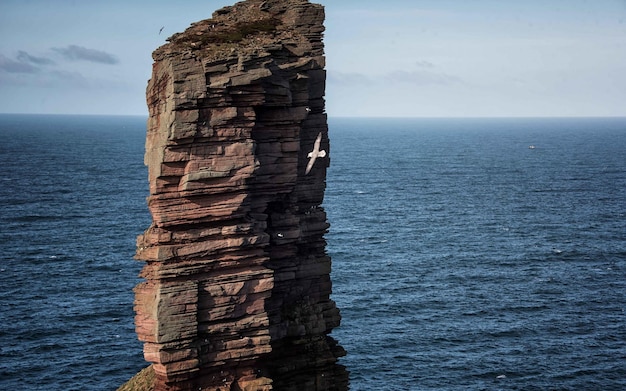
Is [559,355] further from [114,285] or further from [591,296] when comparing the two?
[114,285]

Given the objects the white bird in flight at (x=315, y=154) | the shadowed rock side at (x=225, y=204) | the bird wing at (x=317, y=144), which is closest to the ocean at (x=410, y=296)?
the shadowed rock side at (x=225, y=204)

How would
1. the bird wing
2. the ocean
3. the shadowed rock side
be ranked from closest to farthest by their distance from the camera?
the shadowed rock side → the bird wing → the ocean

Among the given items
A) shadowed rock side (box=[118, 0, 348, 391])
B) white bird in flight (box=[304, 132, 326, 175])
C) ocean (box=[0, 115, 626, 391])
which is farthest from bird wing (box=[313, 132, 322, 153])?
ocean (box=[0, 115, 626, 391])

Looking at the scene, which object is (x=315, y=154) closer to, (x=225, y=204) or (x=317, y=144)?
(x=317, y=144)

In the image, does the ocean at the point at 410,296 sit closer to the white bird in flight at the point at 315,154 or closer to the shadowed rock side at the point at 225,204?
the shadowed rock side at the point at 225,204

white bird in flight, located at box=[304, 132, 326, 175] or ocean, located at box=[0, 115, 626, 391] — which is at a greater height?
white bird in flight, located at box=[304, 132, 326, 175]

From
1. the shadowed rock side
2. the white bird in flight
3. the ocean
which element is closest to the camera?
the shadowed rock side

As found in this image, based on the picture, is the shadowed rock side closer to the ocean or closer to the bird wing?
the bird wing

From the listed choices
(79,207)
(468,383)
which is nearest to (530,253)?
(468,383)
